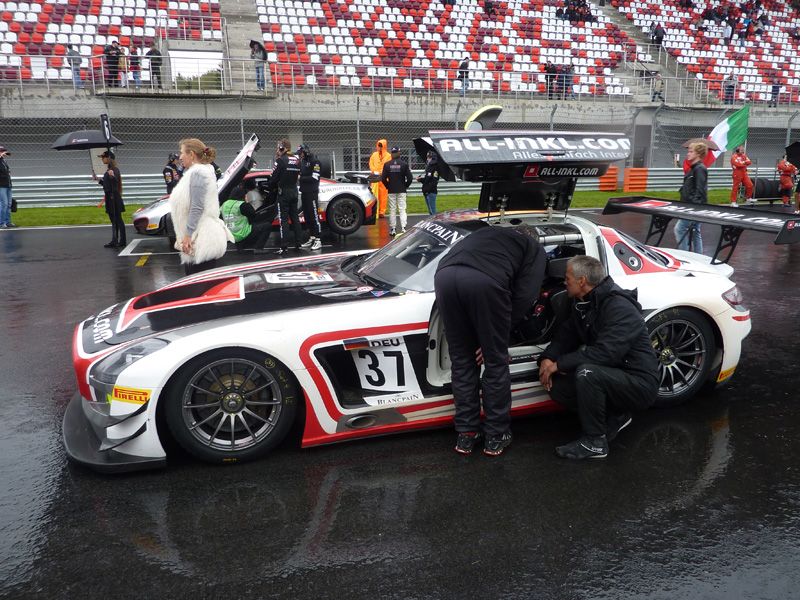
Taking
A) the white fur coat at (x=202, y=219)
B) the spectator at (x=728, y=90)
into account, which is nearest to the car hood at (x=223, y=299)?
the white fur coat at (x=202, y=219)

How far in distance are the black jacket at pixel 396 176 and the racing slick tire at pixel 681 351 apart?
A: 8511 millimetres

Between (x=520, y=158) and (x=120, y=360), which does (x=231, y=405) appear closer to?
(x=120, y=360)

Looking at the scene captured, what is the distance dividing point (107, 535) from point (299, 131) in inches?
791

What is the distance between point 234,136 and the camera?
70.4 feet

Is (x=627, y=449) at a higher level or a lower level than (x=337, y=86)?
lower

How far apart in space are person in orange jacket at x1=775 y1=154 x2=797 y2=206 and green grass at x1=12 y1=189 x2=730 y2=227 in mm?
1486

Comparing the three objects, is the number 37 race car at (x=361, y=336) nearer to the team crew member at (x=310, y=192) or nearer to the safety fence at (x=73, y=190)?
the team crew member at (x=310, y=192)

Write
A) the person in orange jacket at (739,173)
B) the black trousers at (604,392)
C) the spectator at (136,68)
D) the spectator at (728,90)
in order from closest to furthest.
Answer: the black trousers at (604,392)
the person in orange jacket at (739,173)
the spectator at (136,68)
the spectator at (728,90)

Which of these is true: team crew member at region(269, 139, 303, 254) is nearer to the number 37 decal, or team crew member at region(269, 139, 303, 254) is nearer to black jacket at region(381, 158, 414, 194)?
black jacket at region(381, 158, 414, 194)

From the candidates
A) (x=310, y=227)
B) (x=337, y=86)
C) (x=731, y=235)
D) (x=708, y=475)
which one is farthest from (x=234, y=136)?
(x=708, y=475)

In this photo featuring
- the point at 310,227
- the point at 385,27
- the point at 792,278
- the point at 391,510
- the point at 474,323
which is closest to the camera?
the point at 391,510

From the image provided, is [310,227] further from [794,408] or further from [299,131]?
[299,131]

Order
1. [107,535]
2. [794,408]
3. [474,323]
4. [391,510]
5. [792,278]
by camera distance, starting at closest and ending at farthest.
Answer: [107,535]
[391,510]
[474,323]
[794,408]
[792,278]

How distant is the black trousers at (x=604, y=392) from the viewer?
368 centimetres
